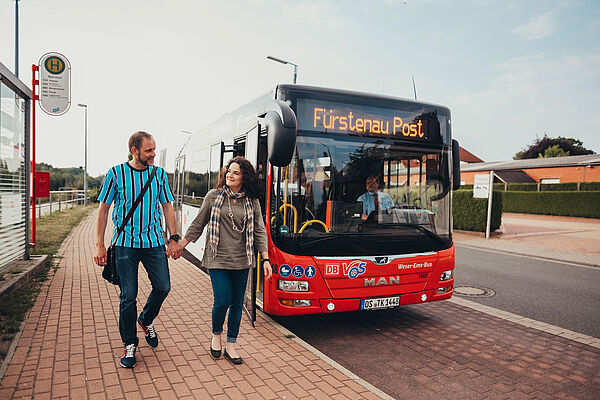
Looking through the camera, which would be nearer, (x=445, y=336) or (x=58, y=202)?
(x=445, y=336)

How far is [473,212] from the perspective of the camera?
695 inches

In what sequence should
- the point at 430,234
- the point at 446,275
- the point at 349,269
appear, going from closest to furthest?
the point at 349,269, the point at 430,234, the point at 446,275

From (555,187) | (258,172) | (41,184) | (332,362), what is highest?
(555,187)

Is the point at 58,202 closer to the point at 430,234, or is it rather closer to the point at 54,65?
the point at 54,65

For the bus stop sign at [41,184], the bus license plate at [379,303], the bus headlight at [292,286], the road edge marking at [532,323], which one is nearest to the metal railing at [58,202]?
the bus stop sign at [41,184]

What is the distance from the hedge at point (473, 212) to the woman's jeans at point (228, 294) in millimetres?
14884

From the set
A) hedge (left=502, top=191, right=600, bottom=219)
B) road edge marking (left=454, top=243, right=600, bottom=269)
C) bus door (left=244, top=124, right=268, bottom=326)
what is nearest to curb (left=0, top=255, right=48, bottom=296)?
bus door (left=244, top=124, right=268, bottom=326)

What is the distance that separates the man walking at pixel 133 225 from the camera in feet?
12.3

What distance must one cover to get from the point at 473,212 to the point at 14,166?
614 inches

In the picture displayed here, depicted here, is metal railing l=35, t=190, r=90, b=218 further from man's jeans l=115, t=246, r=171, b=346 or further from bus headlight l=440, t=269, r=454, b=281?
bus headlight l=440, t=269, r=454, b=281

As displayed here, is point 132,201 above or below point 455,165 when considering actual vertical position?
below

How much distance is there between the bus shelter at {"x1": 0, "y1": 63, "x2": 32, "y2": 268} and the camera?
6.46m

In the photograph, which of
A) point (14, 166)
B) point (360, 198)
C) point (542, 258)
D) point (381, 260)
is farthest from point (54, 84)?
point (542, 258)

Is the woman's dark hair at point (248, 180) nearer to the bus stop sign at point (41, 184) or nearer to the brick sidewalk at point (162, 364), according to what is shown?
the brick sidewalk at point (162, 364)
